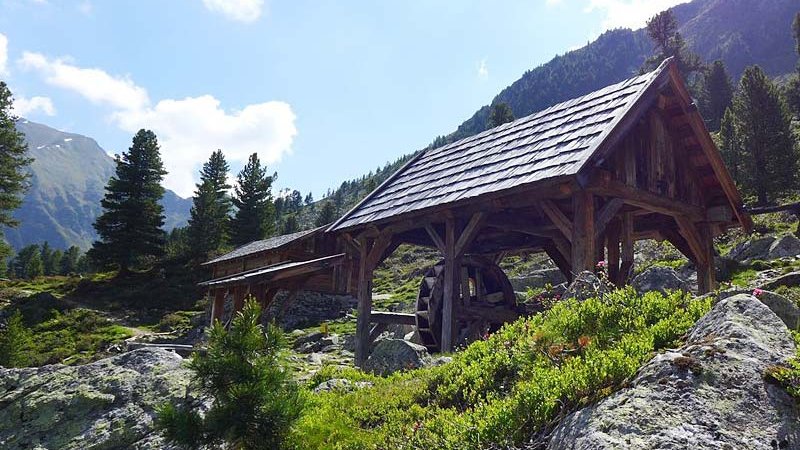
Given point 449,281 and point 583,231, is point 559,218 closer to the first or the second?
point 583,231

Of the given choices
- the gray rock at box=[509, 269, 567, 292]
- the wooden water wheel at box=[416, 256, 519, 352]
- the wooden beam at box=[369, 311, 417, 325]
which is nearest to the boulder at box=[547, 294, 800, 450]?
the wooden water wheel at box=[416, 256, 519, 352]

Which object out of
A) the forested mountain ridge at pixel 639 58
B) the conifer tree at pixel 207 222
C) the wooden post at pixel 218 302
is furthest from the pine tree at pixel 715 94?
the forested mountain ridge at pixel 639 58

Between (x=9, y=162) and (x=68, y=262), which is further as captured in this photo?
(x=68, y=262)

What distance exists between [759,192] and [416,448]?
43.6m

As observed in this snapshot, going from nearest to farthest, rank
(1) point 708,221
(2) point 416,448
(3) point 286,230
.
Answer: (2) point 416,448 → (1) point 708,221 → (3) point 286,230

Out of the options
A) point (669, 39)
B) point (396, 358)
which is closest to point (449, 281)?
point (396, 358)

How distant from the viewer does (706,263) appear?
44.3 ft

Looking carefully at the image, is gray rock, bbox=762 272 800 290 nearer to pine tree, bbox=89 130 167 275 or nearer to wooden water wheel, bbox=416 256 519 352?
wooden water wheel, bbox=416 256 519 352

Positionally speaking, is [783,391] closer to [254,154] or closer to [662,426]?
[662,426]

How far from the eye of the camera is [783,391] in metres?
3.38

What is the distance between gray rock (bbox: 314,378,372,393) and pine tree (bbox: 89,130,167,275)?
43905mm

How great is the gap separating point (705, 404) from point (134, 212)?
166 feet

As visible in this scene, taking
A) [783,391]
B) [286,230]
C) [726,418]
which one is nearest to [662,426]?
[726,418]

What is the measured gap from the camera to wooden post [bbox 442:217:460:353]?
1256 centimetres
